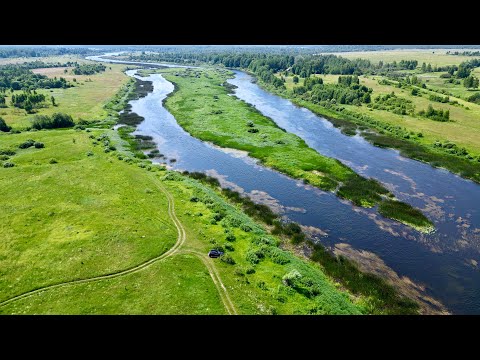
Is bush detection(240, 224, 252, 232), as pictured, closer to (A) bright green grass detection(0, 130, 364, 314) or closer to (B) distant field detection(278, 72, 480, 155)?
(A) bright green grass detection(0, 130, 364, 314)

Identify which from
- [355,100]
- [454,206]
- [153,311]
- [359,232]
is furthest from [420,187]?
[355,100]

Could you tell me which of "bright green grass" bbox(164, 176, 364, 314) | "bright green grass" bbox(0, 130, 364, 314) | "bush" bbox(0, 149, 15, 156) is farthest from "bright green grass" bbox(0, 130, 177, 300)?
"bright green grass" bbox(164, 176, 364, 314)

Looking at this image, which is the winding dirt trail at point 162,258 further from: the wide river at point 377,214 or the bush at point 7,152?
the bush at point 7,152

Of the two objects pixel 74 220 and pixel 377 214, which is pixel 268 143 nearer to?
pixel 377 214

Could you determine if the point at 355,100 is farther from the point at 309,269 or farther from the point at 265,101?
the point at 309,269

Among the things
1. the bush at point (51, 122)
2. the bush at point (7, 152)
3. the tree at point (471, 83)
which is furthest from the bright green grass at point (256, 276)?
the tree at point (471, 83)

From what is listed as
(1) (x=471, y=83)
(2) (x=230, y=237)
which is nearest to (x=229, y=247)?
(2) (x=230, y=237)
